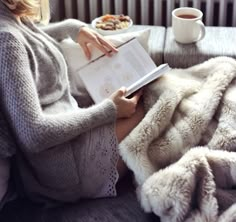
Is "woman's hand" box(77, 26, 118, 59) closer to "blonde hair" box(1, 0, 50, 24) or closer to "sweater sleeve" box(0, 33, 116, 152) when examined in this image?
"blonde hair" box(1, 0, 50, 24)

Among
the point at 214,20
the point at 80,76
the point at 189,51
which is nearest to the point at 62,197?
the point at 80,76

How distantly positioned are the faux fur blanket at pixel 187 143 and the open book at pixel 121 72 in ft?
0.14

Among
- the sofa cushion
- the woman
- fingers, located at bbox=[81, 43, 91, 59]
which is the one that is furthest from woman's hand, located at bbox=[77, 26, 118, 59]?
the sofa cushion

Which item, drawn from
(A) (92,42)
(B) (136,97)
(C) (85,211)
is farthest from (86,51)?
(C) (85,211)

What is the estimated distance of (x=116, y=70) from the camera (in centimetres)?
142

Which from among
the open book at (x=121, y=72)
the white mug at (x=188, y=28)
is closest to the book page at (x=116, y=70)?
the open book at (x=121, y=72)

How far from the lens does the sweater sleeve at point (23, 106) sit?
107 centimetres

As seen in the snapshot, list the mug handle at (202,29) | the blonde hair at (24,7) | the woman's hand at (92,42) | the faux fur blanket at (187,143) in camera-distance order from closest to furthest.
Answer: the faux fur blanket at (187,143) < the blonde hair at (24,7) < the woman's hand at (92,42) < the mug handle at (202,29)

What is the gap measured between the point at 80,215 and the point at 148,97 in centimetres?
40

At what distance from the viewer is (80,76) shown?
56.0 inches

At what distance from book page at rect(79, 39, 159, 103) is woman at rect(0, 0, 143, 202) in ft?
0.25

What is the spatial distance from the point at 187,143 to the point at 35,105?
1.25ft

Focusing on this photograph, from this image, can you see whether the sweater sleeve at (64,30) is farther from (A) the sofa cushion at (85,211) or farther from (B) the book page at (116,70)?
(A) the sofa cushion at (85,211)

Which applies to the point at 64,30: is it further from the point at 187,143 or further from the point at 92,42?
the point at 187,143
